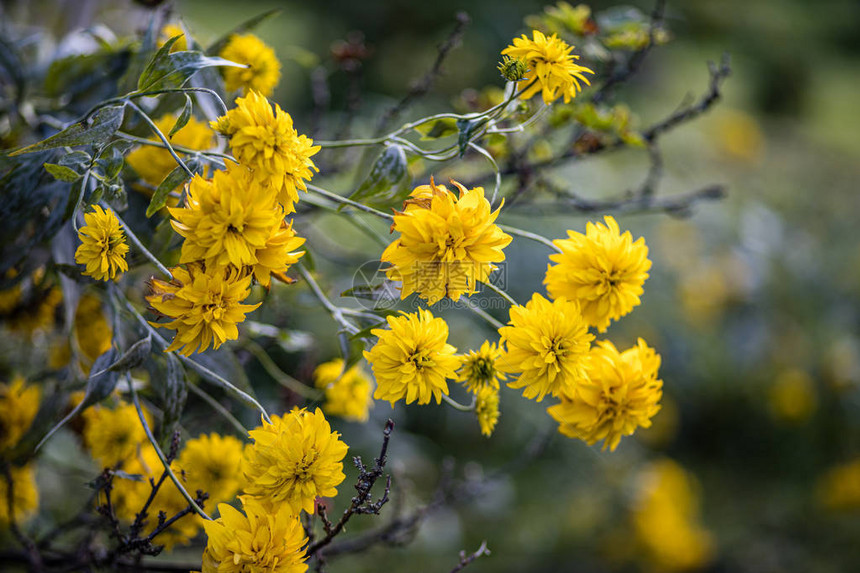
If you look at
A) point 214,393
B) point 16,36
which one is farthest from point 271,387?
point 16,36

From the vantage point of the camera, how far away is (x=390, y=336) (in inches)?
18.3

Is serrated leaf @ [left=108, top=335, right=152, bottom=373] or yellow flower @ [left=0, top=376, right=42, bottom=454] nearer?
serrated leaf @ [left=108, top=335, right=152, bottom=373]

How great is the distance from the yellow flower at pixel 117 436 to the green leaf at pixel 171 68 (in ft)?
1.06

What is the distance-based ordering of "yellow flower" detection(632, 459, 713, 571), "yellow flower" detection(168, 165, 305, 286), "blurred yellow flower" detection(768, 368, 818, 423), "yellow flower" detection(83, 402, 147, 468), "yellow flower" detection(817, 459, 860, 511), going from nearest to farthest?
"yellow flower" detection(168, 165, 305, 286), "yellow flower" detection(83, 402, 147, 468), "yellow flower" detection(632, 459, 713, 571), "yellow flower" detection(817, 459, 860, 511), "blurred yellow flower" detection(768, 368, 818, 423)

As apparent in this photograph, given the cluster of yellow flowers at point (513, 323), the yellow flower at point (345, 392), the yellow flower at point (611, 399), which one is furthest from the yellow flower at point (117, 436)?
the yellow flower at point (611, 399)

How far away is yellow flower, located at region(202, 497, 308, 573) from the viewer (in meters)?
0.44

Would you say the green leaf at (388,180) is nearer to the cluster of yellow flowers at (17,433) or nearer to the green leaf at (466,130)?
the green leaf at (466,130)

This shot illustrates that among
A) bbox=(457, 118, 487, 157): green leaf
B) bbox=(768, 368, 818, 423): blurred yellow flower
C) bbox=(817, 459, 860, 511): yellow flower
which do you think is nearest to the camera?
bbox=(457, 118, 487, 157): green leaf

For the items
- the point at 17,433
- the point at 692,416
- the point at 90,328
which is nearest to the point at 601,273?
the point at 90,328

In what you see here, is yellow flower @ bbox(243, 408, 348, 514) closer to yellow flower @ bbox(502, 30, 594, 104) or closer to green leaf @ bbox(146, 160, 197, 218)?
green leaf @ bbox(146, 160, 197, 218)

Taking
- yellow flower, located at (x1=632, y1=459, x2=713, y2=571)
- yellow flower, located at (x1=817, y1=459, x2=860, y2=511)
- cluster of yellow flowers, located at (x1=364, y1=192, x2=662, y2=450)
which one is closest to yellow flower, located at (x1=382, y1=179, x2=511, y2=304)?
cluster of yellow flowers, located at (x1=364, y1=192, x2=662, y2=450)

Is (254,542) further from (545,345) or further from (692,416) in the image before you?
(692,416)

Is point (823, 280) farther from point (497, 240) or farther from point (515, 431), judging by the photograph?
point (497, 240)

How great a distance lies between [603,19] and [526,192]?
251 mm
